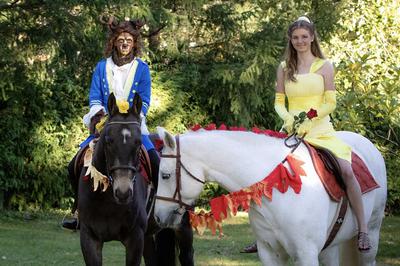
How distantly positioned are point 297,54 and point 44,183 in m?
8.92

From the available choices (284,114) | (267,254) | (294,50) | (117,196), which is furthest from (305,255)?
(294,50)

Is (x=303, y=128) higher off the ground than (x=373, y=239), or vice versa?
(x=303, y=128)

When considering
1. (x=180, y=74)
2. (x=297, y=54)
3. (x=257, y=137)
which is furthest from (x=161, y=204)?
(x=180, y=74)

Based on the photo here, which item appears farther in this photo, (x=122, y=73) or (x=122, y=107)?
(x=122, y=73)

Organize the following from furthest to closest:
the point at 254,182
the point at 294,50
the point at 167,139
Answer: the point at 294,50
the point at 254,182
the point at 167,139

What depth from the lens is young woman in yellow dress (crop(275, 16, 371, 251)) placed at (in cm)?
516

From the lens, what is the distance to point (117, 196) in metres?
5.04

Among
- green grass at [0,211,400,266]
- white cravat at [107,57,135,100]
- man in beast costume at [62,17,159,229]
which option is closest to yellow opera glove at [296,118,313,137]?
man in beast costume at [62,17,159,229]

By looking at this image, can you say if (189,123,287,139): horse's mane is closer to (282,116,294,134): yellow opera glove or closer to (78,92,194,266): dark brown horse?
(282,116,294,134): yellow opera glove

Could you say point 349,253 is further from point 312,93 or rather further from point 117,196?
point 117,196

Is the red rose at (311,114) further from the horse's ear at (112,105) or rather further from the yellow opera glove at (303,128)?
the horse's ear at (112,105)

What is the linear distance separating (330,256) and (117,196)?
1.75 metres

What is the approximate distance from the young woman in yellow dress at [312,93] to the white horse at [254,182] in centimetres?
23

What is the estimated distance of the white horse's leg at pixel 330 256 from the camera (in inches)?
217
